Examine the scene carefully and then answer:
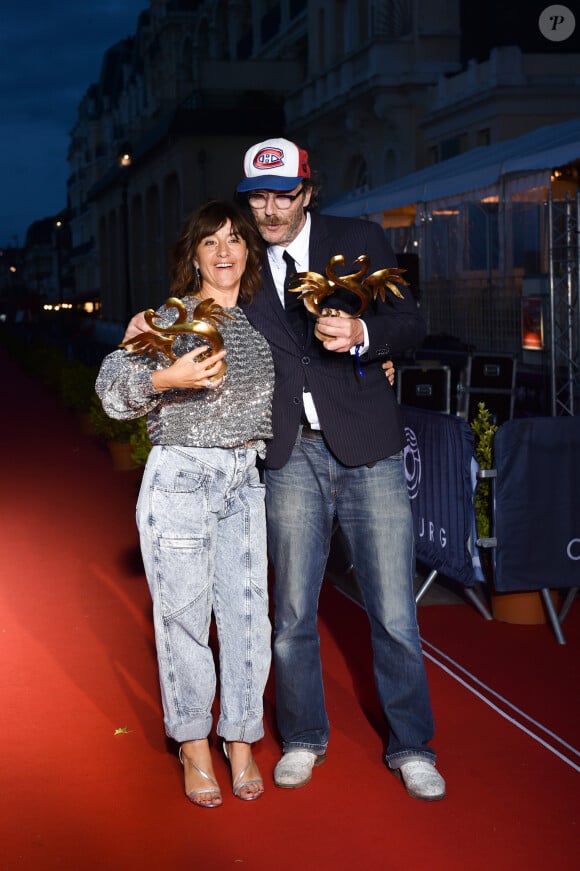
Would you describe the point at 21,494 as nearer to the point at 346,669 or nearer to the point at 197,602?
the point at 346,669

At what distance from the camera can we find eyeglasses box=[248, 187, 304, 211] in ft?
14.2

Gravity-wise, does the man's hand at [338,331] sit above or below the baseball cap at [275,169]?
below

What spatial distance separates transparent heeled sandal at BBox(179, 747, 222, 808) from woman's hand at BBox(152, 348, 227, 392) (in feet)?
4.73

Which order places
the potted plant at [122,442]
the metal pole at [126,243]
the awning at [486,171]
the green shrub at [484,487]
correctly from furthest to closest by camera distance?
the metal pole at [126,243] → the awning at [486,171] → the potted plant at [122,442] → the green shrub at [484,487]

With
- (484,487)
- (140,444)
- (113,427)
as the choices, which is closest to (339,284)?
(484,487)

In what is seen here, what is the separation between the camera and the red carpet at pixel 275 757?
4039 millimetres

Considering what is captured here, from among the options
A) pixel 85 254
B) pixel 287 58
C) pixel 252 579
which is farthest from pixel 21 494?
pixel 85 254

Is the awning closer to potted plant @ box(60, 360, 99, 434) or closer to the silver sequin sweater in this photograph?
potted plant @ box(60, 360, 99, 434)

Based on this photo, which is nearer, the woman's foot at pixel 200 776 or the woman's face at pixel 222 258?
the woman's face at pixel 222 258

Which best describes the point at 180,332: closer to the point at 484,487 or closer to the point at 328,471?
the point at 328,471

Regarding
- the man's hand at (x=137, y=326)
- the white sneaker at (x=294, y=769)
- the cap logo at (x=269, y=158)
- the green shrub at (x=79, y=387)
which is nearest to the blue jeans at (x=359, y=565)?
the white sneaker at (x=294, y=769)

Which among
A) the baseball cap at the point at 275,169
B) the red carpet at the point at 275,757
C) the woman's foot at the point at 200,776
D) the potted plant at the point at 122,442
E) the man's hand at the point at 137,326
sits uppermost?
the baseball cap at the point at 275,169

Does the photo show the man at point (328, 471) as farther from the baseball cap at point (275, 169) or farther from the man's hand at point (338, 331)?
the man's hand at point (338, 331)

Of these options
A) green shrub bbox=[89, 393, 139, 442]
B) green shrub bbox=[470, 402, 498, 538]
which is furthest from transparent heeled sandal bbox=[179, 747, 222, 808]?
green shrub bbox=[89, 393, 139, 442]
